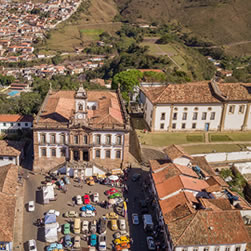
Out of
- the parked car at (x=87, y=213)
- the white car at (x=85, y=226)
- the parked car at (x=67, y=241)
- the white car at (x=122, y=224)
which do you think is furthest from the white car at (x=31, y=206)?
the white car at (x=122, y=224)

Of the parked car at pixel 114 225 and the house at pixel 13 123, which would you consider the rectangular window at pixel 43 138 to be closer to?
the house at pixel 13 123

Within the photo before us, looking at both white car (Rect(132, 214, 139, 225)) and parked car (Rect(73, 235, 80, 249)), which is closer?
parked car (Rect(73, 235, 80, 249))

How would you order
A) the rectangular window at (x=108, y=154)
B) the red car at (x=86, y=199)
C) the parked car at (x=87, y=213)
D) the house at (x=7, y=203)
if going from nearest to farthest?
1. the house at (x=7, y=203)
2. the parked car at (x=87, y=213)
3. the red car at (x=86, y=199)
4. the rectangular window at (x=108, y=154)

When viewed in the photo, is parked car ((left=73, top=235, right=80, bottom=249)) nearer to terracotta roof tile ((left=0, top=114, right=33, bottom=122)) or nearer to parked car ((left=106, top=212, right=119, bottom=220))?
parked car ((left=106, top=212, right=119, bottom=220))

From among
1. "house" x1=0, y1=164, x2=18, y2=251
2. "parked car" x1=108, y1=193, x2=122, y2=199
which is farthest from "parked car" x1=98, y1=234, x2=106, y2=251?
"house" x1=0, y1=164, x2=18, y2=251

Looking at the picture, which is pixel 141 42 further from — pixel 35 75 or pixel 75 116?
pixel 75 116

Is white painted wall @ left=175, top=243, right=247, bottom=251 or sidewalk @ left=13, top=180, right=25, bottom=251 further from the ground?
white painted wall @ left=175, top=243, right=247, bottom=251

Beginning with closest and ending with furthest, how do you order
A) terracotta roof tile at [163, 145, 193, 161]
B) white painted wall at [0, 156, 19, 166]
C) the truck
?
the truck
terracotta roof tile at [163, 145, 193, 161]
white painted wall at [0, 156, 19, 166]
